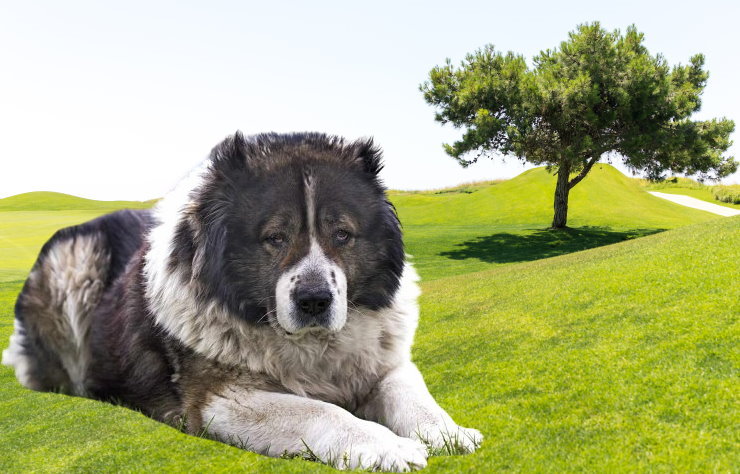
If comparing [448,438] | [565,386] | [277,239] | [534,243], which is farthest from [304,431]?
[534,243]

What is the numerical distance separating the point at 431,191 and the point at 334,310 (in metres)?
49.3

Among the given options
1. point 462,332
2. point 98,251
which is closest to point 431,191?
point 462,332

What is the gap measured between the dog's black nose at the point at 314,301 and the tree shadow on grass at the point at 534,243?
22.6m

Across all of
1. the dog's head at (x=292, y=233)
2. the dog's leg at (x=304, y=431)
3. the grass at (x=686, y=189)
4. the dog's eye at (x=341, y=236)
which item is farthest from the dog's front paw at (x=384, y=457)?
the grass at (x=686, y=189)

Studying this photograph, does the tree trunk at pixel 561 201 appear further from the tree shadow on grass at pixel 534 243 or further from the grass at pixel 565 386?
the grass at pixel 565 386

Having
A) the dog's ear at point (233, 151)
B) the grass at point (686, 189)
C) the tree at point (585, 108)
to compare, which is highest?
the tree at point (585, 108)

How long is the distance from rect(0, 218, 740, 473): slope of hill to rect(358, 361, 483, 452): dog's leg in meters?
0.16

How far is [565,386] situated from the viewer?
5043 millimetres

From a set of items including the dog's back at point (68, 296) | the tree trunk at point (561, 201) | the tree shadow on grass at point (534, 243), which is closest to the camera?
the dog's back at point (68, 296)

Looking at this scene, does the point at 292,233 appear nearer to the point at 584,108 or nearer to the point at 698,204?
the point at 584,108

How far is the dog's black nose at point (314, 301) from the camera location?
138 inches

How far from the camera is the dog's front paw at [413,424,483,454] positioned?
3523mm

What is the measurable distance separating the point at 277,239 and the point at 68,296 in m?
2.67

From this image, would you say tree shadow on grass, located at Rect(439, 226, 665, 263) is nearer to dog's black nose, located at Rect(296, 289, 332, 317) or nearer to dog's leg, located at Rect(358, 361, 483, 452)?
dog's leg, located at Rect(358, 361, 483, 452)
